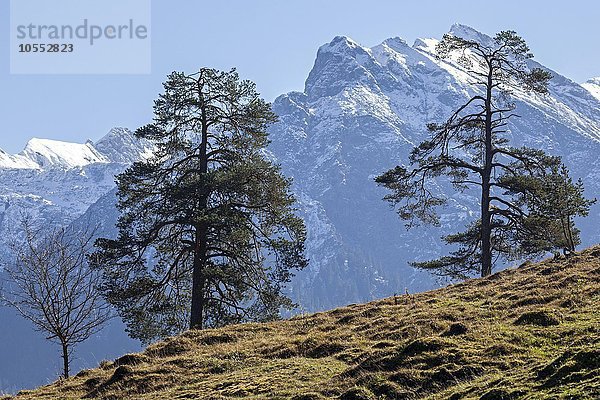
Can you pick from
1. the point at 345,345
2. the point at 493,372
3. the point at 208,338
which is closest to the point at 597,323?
the point at 493,372

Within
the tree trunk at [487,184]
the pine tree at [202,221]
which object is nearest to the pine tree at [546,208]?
the tree trunk at [487,184]

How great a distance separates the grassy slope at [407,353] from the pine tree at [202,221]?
24.4 feet

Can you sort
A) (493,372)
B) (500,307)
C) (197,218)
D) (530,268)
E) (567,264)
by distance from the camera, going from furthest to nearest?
(197,218) → (530,268) → (567,264) → (500,307) → (493,372)

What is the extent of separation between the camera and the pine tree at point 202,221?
1178 inches

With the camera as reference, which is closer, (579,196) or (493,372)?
(493,372)

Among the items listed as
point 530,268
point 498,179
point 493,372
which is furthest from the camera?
point 498,179

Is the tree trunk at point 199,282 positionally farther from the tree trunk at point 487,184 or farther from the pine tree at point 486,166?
the tree trunk at point 487,184

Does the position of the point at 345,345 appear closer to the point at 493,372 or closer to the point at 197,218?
the point at 493,372

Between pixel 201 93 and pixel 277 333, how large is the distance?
48.2 ft

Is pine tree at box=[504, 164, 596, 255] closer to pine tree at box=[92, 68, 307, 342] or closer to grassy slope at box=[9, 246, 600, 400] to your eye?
grassy slope at box=[9, 246, 600, 400]

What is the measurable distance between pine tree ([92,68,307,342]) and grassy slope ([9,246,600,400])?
7.45 meters

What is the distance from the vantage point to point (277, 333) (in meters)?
21.4

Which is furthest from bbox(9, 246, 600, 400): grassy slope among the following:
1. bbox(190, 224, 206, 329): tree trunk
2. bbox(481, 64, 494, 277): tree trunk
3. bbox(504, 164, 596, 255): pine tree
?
bbox(481, 64, 494, 277): tree trunk

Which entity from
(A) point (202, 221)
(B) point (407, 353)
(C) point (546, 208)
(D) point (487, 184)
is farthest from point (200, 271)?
(B) point (407, 353)
